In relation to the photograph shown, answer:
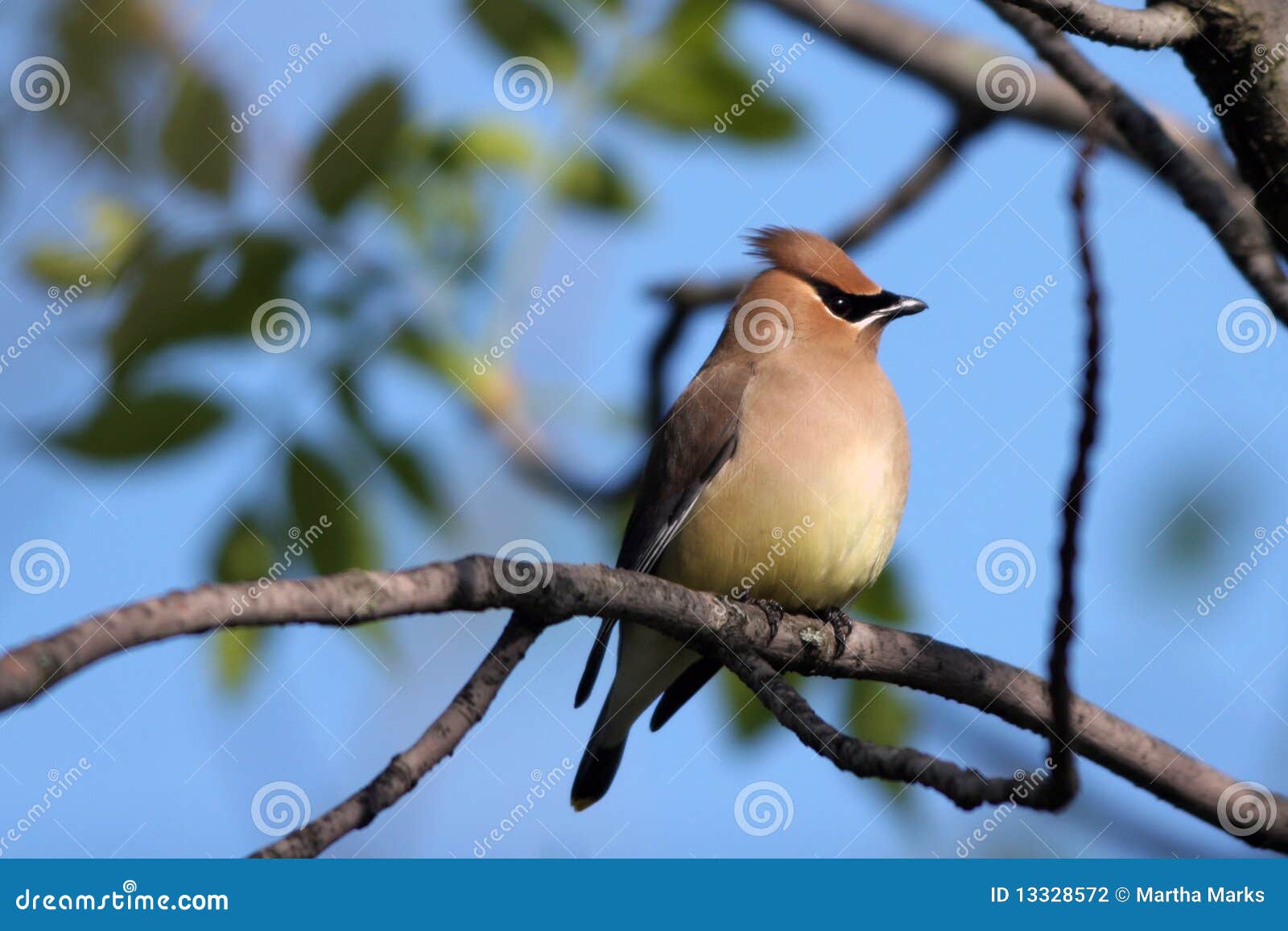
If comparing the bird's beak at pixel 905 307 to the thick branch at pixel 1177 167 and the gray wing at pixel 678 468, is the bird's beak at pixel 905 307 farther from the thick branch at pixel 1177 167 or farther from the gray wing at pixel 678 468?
the thick branch at pixel 1177 167

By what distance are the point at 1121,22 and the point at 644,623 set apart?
1.79 m

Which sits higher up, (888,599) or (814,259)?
(814,259)

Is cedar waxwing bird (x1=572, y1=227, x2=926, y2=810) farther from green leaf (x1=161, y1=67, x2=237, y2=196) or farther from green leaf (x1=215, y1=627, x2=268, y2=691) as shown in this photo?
green leaf (x1=161, y1=67, x2=237, y2=196)

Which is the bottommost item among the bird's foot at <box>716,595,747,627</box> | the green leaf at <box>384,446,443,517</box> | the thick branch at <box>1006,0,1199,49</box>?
the bird's foot at <box>716,595,747,627</box>

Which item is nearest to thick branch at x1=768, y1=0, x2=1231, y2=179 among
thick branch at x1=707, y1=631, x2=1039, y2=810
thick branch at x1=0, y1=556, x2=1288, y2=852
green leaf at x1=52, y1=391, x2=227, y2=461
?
thick branch at x1=0, y1=556, x2=1288, y2=852

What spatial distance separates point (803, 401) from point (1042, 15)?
2.12m

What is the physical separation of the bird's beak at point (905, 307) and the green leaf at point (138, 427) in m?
2.94

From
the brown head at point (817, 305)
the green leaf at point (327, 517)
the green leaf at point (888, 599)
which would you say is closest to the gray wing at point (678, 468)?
the brown head at point (817, 305)

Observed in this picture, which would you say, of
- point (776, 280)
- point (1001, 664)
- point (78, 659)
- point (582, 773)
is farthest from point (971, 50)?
point (78, 659)

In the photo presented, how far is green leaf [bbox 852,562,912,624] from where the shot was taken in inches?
171

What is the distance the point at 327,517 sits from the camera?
12.1 feet

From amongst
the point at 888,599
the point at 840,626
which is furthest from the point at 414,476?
the point at 888,599

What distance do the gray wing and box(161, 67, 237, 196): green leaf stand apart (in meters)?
2.01

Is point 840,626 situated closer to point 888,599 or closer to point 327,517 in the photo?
point 888,599
